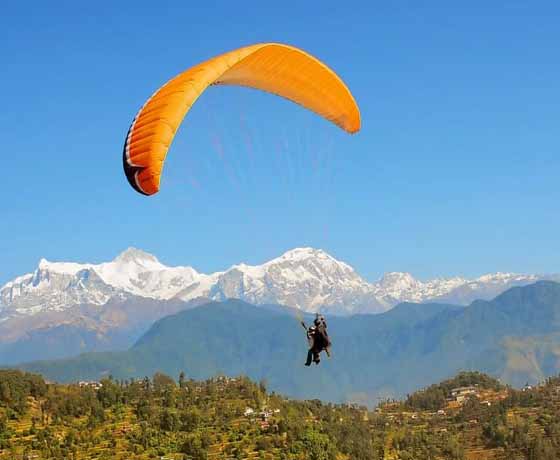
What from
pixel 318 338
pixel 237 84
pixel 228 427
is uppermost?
pixel 237 84

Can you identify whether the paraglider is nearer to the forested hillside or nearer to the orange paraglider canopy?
the orange paraglider canopy

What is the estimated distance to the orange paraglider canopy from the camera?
2334 cm

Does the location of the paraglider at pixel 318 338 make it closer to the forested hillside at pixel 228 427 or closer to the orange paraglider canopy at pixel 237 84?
the orange paraglider canopy at pixel 237 84

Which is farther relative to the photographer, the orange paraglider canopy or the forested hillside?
the forested hillside

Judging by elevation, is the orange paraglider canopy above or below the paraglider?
above

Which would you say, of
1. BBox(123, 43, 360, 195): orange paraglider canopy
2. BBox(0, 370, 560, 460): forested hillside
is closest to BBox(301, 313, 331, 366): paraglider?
BBox(123, 43, 360, 195): orange paraglider canopy

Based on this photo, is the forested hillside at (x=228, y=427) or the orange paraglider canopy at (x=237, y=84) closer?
the orange paraglider canopy at (x=237, y=84)

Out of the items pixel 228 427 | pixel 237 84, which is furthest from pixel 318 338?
pixel 228 427

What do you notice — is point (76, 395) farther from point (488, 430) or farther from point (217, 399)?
point (488, 430)

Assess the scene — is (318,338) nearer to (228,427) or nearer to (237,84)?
(237,84)

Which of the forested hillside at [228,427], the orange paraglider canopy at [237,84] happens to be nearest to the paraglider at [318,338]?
the orange paraglider canopy at [237,84]

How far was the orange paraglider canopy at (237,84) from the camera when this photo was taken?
2334 centimetres

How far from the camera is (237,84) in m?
30.2

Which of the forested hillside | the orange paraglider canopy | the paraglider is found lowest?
the forested hillside
